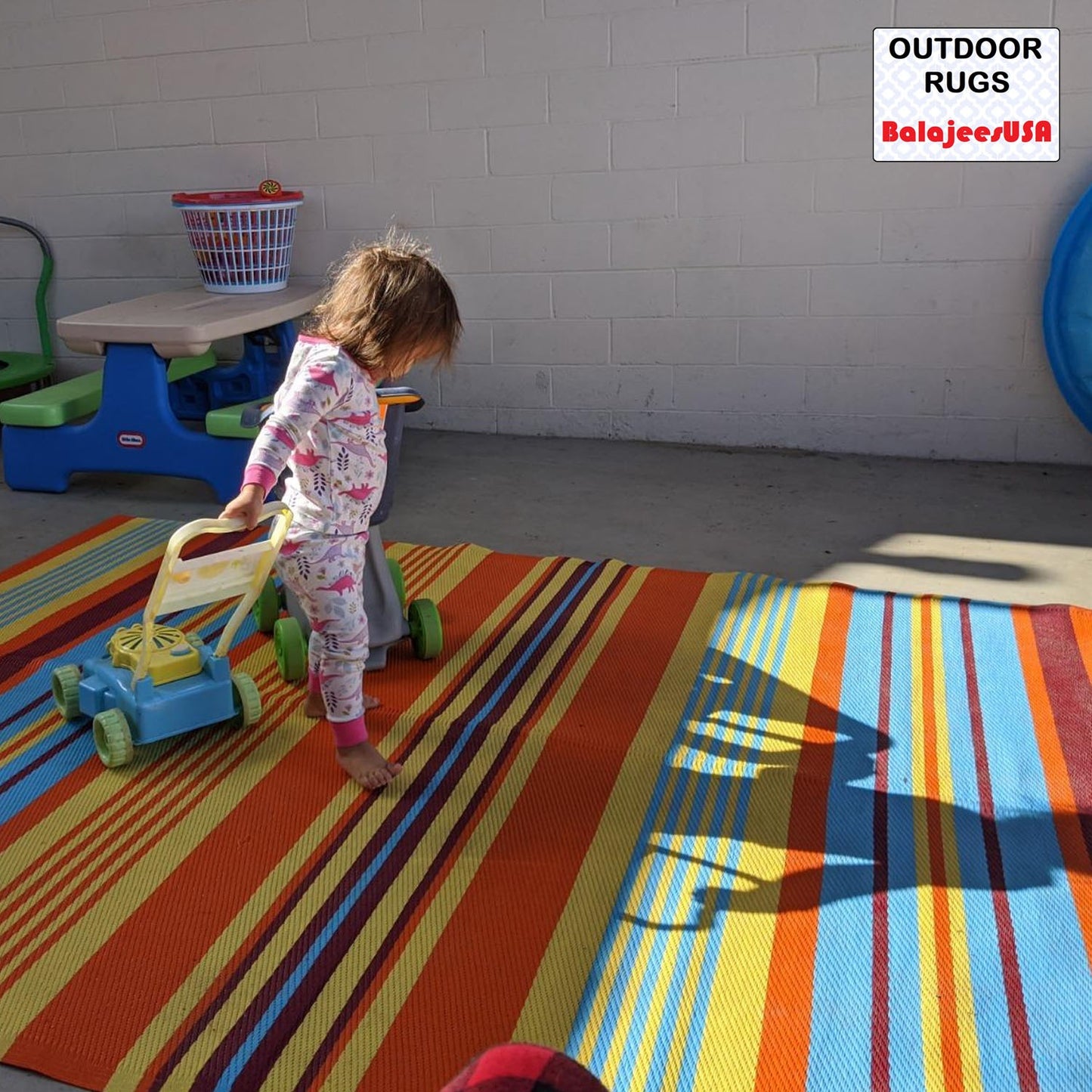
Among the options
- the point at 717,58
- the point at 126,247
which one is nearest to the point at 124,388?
the point at 126,247

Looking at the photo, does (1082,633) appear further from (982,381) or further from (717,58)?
(717,58)

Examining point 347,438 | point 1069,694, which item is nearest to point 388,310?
point 347,438

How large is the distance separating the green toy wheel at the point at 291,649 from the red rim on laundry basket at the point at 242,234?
→ 2.12m

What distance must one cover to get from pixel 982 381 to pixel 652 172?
4.56 feet

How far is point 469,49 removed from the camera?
4.42 metres

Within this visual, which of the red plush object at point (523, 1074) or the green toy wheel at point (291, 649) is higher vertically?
the red plush object at point (523, 1074)

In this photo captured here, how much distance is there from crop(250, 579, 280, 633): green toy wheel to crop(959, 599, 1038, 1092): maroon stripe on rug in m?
1.61

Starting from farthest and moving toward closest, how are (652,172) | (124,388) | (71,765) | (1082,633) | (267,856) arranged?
(652,172) < (124,388) < (1082,633) < (71,765) < (267,856)

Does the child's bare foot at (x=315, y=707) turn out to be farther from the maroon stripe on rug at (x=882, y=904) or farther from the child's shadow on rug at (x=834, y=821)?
the maroon stripe on rug at (x=882, y=904)

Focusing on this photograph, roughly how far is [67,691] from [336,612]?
0.68m

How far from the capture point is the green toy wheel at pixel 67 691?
2533mm

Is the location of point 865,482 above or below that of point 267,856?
above

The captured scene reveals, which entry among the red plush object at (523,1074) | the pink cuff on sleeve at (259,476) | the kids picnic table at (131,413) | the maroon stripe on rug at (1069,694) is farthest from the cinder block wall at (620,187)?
the red plush object at (523,1074)

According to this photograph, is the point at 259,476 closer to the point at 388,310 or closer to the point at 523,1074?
the point at 388,310
